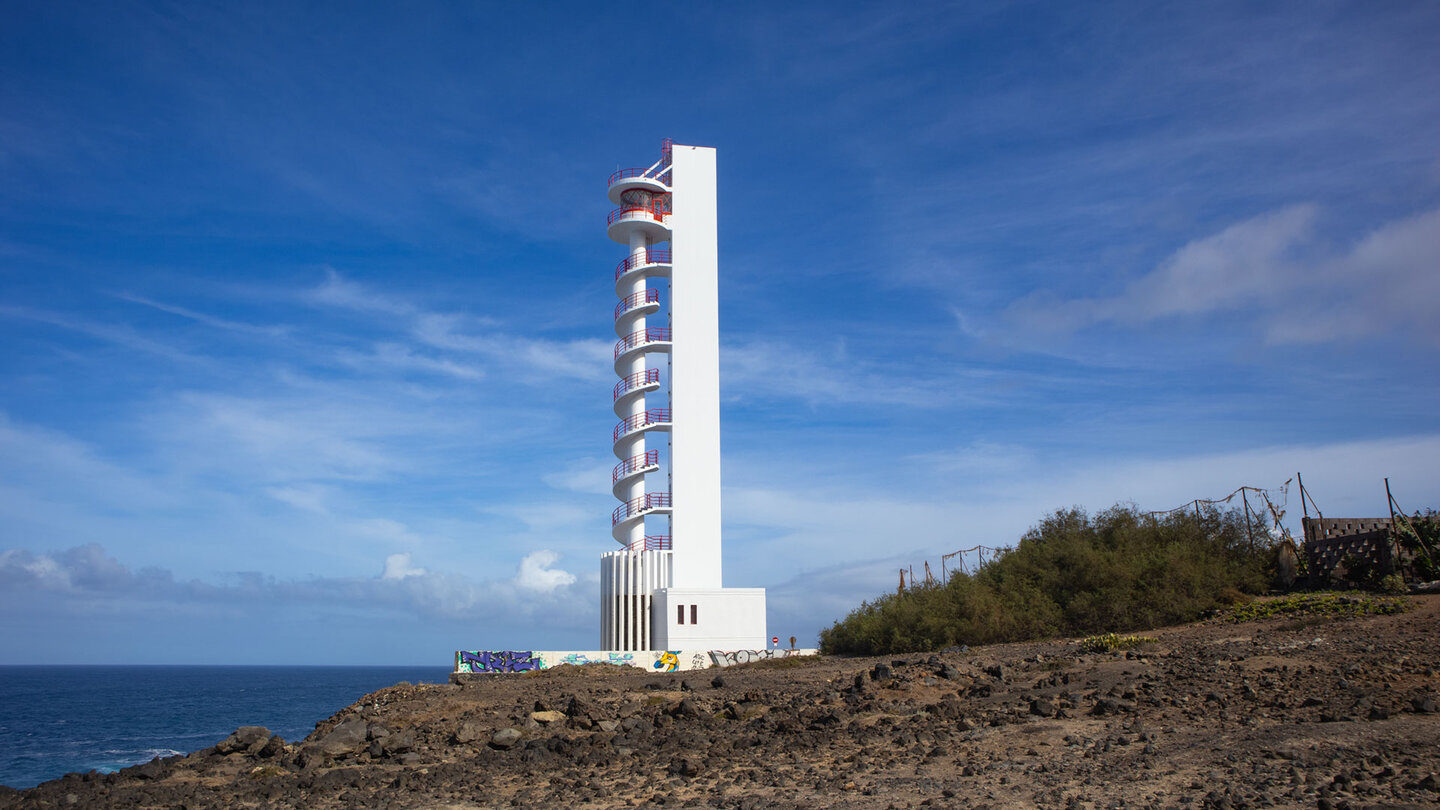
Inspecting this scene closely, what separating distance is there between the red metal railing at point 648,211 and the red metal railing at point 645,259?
1240 mm

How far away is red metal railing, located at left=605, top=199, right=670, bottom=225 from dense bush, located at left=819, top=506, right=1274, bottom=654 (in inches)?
689

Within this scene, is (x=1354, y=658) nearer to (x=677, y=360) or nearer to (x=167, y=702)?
(x=677, y=360)

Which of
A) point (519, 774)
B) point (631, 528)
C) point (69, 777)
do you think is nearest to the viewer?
point (519, 774)

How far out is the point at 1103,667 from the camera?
53.2 ft

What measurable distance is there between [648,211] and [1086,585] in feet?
70.6

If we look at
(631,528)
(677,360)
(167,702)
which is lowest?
(167,702)

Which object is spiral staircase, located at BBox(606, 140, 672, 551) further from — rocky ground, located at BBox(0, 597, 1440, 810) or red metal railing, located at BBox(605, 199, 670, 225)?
rocky ground, located at BBox(0, 597, 1440, 810)

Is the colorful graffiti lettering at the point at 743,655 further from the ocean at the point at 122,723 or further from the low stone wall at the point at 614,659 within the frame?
the ocean at the point at 122,723

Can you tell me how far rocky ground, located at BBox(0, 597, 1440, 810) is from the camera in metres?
10.3

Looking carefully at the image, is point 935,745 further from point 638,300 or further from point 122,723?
point 122,723

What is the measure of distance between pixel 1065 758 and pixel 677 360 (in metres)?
26.5

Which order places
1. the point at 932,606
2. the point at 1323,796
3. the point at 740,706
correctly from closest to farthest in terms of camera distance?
1. the point at 1323,796
2. the point at 740,706
3. the point at 932,606

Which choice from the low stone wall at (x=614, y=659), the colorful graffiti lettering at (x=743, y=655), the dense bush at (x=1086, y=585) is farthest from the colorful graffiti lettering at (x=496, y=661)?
the dense bush at (x=1086, y=585)

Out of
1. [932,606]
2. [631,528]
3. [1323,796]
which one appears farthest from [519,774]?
[631,528]
